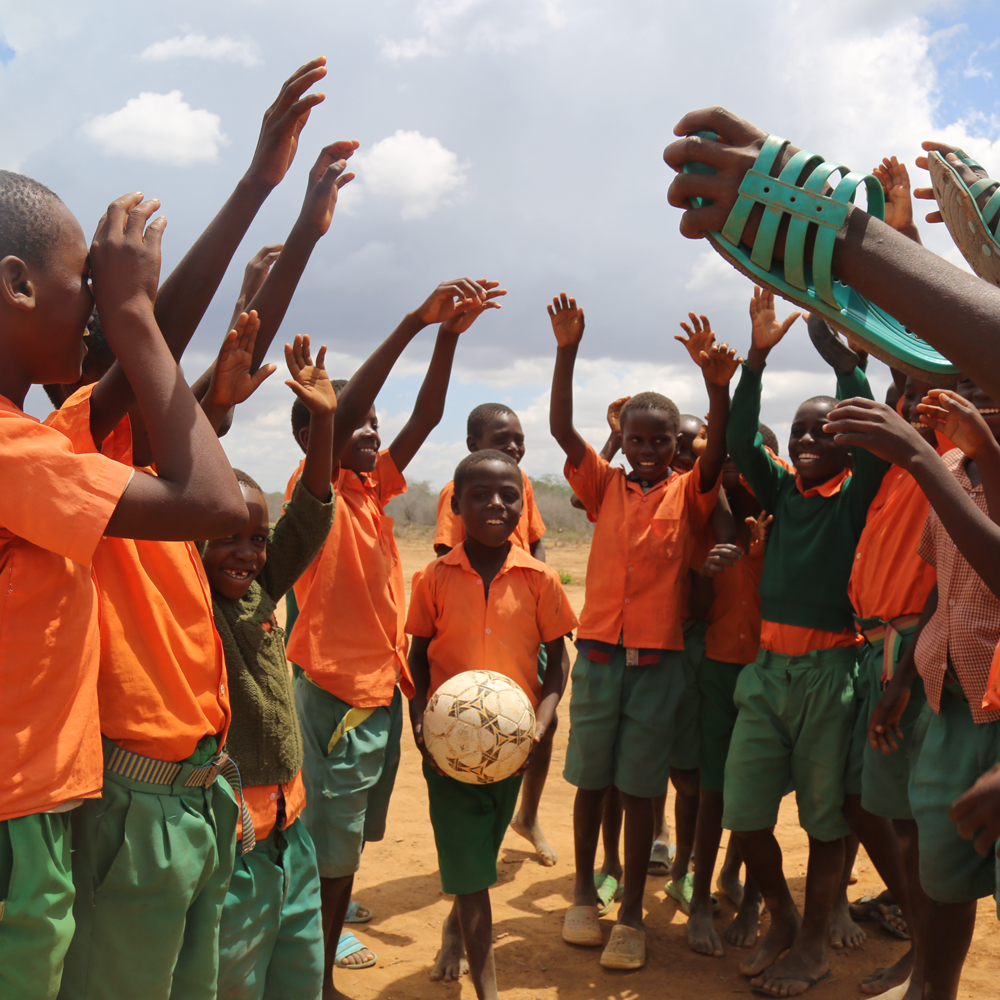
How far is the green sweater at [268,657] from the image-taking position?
2.54 m

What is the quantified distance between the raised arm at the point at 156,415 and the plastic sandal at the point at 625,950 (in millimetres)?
2934

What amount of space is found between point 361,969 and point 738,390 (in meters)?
2.99

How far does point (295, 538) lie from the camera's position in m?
2.87

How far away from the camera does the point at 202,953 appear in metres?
2.00

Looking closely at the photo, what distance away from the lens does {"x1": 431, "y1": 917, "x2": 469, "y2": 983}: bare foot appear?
377 cm

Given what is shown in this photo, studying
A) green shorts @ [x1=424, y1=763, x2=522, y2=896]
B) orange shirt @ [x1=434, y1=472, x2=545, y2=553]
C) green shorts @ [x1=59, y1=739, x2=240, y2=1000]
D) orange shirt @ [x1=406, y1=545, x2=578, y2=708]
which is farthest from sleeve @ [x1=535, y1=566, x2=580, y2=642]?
green shorts @ [x1=59, y1=739, x2=240, y2=1000]

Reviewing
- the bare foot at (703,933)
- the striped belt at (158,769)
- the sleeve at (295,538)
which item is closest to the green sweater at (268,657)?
the sleeve at (295,538)

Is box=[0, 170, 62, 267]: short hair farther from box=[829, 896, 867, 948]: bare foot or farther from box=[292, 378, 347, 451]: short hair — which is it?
box=[829, 896, 867, 948]: bare foot

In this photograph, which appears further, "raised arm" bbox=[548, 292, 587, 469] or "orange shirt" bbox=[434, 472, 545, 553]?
"orange shirt" bbox=[434, 472, 545, 553]

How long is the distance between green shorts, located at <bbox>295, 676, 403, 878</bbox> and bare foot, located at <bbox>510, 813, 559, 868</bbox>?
1.77 m

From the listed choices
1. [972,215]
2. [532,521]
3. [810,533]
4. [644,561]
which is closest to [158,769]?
[972,215]

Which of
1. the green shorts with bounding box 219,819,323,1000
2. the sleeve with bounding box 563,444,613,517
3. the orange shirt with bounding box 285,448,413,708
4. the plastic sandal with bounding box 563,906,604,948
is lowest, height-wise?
the plastic sandal with bounding box 563,906,604,948

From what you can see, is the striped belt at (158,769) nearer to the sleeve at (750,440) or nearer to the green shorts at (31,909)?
the green shorts at (31,909)

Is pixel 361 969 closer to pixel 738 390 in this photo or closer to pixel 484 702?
pixel 484 702
